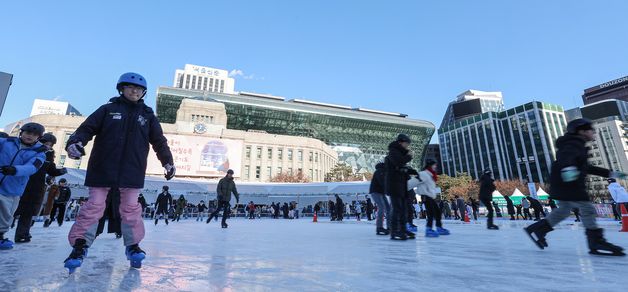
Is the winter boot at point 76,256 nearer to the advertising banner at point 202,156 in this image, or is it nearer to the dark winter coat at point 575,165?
the dark winter coat at point 575,165

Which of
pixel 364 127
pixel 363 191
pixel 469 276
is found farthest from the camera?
pixel 364 127

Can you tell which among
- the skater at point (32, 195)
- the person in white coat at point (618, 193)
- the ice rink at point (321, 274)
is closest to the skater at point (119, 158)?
the ice rink at point (321, 274)

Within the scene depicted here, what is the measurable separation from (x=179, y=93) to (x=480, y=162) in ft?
304

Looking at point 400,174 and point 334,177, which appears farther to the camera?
point 334,177

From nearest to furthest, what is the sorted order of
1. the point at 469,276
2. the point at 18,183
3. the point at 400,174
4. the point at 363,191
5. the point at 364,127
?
the point at 469,276 → the point at 18,183 → the point at 400,174 → the point at 363,191 → the point at 364,127

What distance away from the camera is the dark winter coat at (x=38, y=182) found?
409 centimetres

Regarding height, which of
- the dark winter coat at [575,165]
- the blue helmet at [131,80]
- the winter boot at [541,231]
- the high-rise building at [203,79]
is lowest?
the winter boot at [541,231]

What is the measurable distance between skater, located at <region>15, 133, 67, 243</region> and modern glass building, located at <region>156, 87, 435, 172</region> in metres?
67.9

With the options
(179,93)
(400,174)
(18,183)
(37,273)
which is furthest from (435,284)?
(179,93)

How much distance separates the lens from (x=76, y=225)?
2.20 meters

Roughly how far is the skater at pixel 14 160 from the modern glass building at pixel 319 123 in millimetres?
68544

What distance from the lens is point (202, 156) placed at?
1836 inches

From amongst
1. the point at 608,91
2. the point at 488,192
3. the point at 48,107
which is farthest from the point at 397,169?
the point at 48,107

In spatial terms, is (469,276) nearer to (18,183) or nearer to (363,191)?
(18,183)
